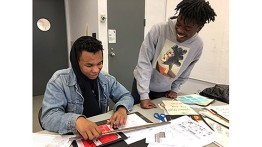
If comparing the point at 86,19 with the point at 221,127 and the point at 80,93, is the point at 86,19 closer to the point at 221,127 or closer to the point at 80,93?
the point at 80,93

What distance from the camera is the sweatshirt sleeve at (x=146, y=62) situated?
1320 mm

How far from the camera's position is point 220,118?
3.76 feet

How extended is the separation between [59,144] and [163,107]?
0.69 m

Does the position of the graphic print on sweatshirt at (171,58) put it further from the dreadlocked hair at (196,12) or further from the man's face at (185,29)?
the dreadlocked hair at (196,12)

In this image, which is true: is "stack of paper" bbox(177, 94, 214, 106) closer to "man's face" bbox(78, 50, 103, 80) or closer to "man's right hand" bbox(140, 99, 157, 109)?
"man's right hand" bbox(140, 99, 157, 109)

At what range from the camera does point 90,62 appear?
1.10 m

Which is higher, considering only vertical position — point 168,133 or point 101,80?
point 101,80

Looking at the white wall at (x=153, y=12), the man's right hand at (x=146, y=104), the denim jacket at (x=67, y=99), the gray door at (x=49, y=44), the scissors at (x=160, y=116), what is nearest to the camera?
the denim jacket at (x=67, y=99)

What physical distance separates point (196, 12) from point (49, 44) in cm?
268

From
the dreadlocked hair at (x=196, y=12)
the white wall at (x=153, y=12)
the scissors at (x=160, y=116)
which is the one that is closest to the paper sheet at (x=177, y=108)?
the scissors at (x=160, y=116)

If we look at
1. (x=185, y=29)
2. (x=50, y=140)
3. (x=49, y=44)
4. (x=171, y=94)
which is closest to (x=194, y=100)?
(x=171, y=94)

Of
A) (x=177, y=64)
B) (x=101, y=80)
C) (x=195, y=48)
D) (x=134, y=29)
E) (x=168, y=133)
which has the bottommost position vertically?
(x=168, y=133)
